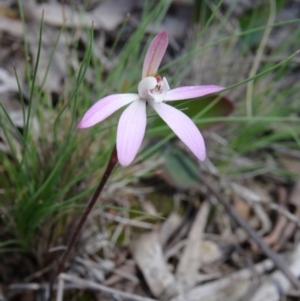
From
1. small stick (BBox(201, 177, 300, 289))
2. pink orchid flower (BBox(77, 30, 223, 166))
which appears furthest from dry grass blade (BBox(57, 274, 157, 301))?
pink orchid flower (BBox(77, 30, 223, 166))

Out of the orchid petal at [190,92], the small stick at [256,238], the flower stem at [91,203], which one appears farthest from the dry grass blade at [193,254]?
the orchid petal at [190,92]

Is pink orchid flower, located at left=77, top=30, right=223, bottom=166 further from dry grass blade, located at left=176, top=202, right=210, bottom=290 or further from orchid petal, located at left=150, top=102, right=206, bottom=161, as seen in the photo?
dry grass blade, located at left=176, top=202, right=210, bottom=290

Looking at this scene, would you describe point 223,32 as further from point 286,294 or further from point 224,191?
point 286,294

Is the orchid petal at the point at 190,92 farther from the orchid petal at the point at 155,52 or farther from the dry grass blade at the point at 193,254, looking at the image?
the dry grass blade at the point at 193,254

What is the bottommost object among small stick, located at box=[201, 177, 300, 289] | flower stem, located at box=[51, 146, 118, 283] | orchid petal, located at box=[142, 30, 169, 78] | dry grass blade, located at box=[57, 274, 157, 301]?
small stick, located at box=[201, 177, 300, 289]

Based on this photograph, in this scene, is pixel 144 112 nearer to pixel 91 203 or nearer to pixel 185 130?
pixel 185 130

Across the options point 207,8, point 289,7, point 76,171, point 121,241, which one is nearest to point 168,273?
point 121,241
